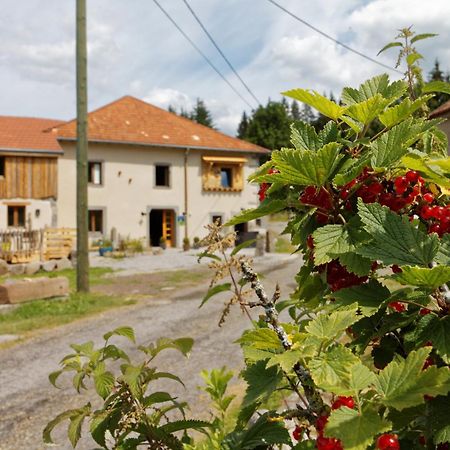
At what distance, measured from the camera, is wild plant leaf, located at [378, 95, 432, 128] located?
3.58ft

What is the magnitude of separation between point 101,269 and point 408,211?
53.9 ft

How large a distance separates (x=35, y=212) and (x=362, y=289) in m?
23.8

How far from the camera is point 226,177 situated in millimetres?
28031

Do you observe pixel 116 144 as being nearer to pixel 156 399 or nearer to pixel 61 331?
pixel 61 331

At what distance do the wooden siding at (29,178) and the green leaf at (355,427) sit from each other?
24003 mm

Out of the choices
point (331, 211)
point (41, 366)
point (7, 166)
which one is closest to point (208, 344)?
point (41, 366)

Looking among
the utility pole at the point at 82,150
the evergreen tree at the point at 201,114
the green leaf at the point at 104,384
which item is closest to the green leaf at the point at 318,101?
the green leaf at the point at 104,384

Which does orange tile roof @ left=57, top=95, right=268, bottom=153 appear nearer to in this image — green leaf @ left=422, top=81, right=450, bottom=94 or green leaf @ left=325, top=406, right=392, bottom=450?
green leaf @ left=422, top=81, right=450, bottom=94

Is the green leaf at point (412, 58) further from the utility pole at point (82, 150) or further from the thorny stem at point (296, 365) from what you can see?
the utility pole at point (82, 150)

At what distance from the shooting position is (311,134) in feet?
3.95

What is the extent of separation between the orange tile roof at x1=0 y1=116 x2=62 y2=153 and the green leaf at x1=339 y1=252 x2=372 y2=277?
23898mm

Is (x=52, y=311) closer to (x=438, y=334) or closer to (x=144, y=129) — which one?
(x=438, y=334)

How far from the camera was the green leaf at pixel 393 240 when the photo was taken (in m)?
0.97

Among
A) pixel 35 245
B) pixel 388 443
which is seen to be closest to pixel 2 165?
pixel 35 245
